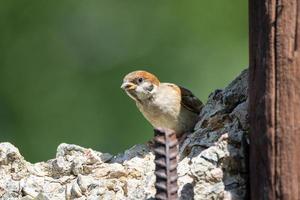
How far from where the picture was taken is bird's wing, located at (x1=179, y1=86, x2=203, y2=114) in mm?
6609

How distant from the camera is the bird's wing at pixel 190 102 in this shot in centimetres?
661

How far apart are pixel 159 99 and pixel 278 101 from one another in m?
2.39

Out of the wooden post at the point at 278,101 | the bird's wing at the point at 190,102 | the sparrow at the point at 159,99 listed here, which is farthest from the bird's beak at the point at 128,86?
the wooden post at the point at 278,101

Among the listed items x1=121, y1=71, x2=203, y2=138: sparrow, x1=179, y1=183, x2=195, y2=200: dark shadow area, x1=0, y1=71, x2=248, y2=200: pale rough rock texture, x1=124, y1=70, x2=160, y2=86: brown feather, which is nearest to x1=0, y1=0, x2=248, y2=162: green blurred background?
x1=121, y1=71, x2=203, y2=138: sparrow

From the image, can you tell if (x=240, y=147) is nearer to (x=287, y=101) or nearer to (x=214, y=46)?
(x=287, y=101)

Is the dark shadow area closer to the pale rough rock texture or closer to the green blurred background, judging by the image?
the pale rough rock texture

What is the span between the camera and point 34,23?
9.49 m

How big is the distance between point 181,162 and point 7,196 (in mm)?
889

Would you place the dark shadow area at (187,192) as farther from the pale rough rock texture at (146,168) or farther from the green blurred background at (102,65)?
the green blurred background at (102,65)

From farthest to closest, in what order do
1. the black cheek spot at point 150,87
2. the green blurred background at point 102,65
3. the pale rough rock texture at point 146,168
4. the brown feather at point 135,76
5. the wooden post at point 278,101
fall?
the green blurred background at point 102,65, the black cheek spot at point 150,87, the brown feather at point 135,76, the pale rough rock texture at point 146,168, the wooden post at point 278,101

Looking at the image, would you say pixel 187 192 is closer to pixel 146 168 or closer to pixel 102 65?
pixel 146 168

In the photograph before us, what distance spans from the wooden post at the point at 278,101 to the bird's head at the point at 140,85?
212cm

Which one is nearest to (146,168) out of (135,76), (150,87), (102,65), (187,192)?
(187,192)

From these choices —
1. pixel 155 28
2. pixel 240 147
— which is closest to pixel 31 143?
pixel 155 28
